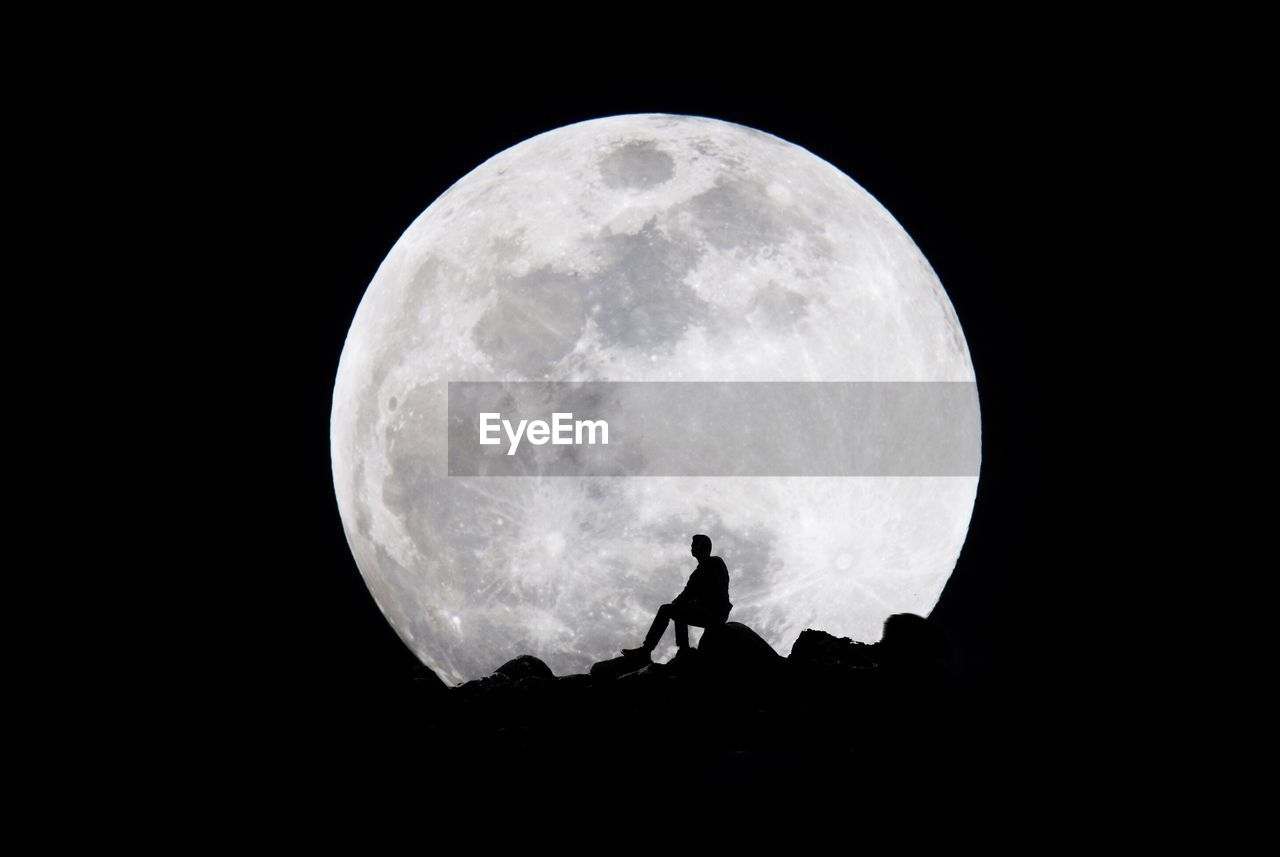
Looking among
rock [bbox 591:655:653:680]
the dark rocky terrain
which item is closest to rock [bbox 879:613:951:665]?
the dark rocky terrain

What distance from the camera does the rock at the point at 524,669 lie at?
9359mm

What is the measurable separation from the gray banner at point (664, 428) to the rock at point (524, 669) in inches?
Result: 57.3

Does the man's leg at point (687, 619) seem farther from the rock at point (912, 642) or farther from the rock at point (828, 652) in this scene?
the rock at point (912, 642)

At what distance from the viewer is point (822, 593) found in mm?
9625

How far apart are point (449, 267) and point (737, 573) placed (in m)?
3.42

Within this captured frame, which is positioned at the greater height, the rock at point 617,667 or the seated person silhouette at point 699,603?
the seated person silhouette at point 699,603

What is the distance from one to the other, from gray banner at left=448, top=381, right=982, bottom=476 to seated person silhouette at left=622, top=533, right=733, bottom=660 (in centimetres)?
66

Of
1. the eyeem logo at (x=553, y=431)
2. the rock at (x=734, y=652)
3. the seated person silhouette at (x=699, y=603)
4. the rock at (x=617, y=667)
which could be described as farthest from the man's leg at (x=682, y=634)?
the eyeem logo at (x=553, y=431)

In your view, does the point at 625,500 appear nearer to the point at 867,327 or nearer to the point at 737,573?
the point at 737,573

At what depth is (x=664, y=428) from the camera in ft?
30.0

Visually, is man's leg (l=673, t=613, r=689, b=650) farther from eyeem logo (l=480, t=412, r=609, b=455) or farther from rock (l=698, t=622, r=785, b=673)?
eyeem logo (l=480, t=412, r=609, b=455)

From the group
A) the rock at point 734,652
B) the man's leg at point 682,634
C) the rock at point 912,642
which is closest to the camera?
the rock at point 734,652

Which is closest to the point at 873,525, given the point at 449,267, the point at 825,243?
the point at 825,243

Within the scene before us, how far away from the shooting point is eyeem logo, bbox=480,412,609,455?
917 centimetres
